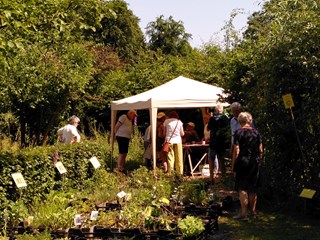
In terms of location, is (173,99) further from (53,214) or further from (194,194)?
(53,214)

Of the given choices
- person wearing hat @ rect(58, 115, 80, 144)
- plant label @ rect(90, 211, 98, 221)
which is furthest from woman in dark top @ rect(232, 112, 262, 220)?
person wearing hat @ rect(58, 115, 80, 144)

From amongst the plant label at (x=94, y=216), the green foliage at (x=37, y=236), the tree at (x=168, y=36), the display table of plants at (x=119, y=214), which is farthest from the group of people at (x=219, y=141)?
the tree at (x=168, y=36)

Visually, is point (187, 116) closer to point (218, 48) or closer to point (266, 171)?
point (218, 48)

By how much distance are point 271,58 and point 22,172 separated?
12.7ft

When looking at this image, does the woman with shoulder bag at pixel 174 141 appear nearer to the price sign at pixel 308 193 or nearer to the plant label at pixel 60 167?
the plant label at pixel 60 167

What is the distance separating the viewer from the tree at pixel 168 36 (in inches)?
1804

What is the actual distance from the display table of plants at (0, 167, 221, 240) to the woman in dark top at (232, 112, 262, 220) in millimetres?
527

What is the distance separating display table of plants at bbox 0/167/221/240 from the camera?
617cm

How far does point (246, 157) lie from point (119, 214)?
186cm

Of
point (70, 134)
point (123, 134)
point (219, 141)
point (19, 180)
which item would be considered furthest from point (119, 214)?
point (123, 134)

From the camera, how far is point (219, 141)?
32.2ft

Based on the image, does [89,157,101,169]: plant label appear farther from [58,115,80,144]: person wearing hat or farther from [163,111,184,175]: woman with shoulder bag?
[163,111,184,175]: woman with shoulder bag

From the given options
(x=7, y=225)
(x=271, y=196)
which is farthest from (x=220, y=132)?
(x=7, y=225)

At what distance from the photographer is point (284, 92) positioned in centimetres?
730
